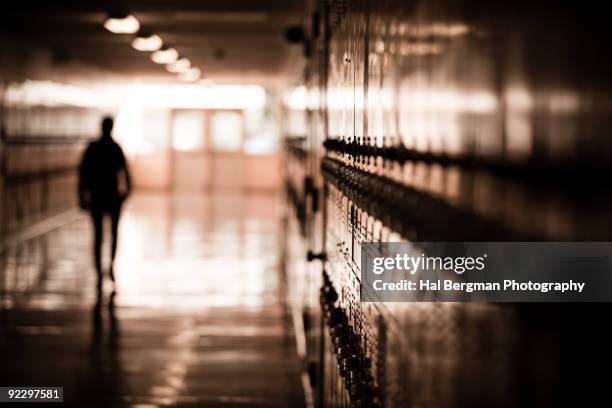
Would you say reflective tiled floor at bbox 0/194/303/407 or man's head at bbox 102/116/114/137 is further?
man's head at bbox 102/116/114/137

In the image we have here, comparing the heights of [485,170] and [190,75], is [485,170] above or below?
below

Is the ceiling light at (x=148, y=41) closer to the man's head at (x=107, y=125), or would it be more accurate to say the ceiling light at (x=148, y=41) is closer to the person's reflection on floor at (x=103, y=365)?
the man's head at (x=107, y=125)

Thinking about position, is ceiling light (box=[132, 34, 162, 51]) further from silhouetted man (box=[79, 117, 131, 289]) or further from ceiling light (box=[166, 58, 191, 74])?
silhouetted man (box=[79, 117, 131, 289])

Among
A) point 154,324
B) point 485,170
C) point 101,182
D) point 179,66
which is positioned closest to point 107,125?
point 101,182

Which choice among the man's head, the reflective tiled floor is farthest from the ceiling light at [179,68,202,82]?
the man's head

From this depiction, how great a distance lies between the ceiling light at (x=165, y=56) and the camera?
49.5 feet

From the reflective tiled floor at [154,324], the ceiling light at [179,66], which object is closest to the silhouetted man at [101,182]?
the reflective tiled floor at [154,324]

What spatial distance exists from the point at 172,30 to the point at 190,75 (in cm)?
807

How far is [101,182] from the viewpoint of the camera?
8094mm

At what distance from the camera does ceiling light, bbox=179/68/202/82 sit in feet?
63.2

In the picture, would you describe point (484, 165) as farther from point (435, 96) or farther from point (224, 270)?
point (224, 270)

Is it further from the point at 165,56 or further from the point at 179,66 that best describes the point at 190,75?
the point at 165,56

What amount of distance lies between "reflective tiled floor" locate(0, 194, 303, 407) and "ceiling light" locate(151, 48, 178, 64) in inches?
144

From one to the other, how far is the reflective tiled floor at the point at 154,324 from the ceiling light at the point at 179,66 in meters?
5.17
